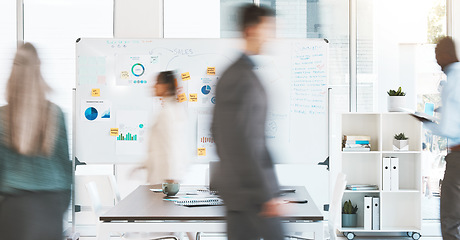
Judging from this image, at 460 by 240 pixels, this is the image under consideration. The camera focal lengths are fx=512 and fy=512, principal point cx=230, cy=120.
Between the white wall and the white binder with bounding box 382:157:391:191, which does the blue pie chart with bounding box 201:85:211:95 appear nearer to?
the white wall

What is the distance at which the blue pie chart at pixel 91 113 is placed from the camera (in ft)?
16.0

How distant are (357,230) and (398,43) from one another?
208 centimetres

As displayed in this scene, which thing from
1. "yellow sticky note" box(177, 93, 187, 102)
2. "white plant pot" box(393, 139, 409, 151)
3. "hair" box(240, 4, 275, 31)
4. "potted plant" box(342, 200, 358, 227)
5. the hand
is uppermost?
"hair" box(240, 4, 275, 31)

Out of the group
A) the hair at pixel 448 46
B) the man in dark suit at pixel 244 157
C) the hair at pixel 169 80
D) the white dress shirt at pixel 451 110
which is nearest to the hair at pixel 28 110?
the man in dark suit at pixel 244 157

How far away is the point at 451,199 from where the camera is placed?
11.2ft

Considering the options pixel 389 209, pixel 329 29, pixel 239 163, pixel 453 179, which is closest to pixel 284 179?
pixel 389 209

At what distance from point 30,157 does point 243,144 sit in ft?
2.96

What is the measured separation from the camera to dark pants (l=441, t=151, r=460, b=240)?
11.1 ft

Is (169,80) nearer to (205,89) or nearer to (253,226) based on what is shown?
(205,89)

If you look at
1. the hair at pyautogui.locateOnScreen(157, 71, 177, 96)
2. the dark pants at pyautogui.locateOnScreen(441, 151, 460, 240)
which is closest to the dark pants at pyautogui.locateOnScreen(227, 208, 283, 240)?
the dark pants at pyautogui.locateOnScreen(441, 151, 460, 240)

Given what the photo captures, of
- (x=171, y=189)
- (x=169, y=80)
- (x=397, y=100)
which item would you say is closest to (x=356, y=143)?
(x=397, y=100)

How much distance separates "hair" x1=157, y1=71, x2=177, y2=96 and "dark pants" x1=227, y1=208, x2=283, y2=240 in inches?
95.2

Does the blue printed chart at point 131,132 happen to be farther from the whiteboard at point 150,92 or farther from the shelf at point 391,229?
the shelf at point 391,229

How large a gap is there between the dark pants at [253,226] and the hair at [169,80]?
242 centimetres
